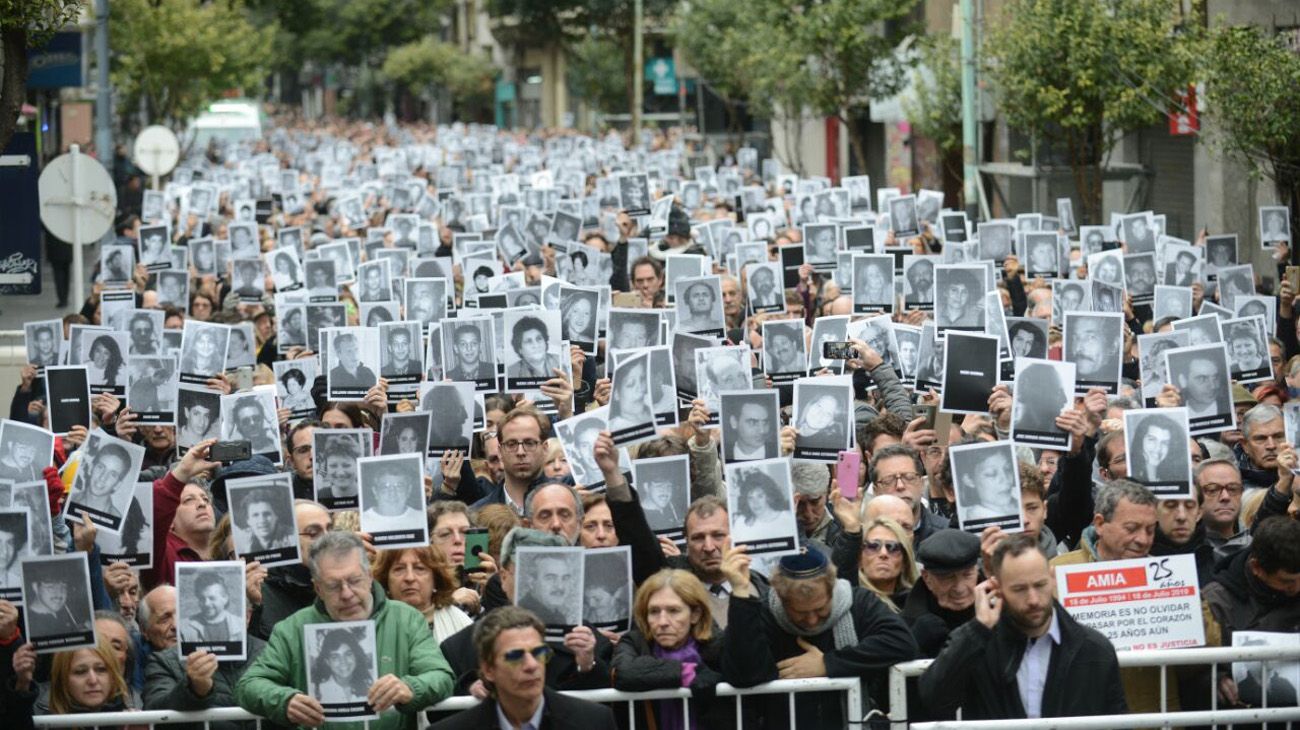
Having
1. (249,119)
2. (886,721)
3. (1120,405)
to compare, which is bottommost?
(886,721)

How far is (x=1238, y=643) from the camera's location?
7.12 metres

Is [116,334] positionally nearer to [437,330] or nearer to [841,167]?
[437,330]

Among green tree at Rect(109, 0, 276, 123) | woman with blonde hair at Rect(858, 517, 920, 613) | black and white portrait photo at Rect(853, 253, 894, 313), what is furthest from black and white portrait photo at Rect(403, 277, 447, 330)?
green tree at Rect(109, 0, 276, 123)

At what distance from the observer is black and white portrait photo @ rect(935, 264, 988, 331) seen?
47.1 ft

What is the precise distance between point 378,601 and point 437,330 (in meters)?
5.99

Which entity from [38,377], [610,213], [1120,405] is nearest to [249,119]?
[610,213]

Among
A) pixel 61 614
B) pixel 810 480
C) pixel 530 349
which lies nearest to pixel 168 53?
pixel 530 349

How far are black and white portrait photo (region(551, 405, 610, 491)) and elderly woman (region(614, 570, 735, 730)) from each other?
2.39 m

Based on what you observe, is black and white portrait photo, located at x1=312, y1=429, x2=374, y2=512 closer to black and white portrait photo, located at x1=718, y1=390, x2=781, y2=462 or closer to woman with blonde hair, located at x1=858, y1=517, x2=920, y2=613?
black and white portrait photo, located at x1=718, y1=390, x2=781, y2=462

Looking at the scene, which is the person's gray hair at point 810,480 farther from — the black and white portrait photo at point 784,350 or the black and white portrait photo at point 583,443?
the black and white portrait photo at point 784,350

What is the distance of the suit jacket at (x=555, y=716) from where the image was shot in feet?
21.8

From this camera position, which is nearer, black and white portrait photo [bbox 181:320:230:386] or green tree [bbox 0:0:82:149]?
green tree [bbox 0:0:82:149]

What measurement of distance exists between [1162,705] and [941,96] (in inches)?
934

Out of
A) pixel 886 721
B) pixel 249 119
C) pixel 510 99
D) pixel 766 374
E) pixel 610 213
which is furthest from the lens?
pixel 510 99
